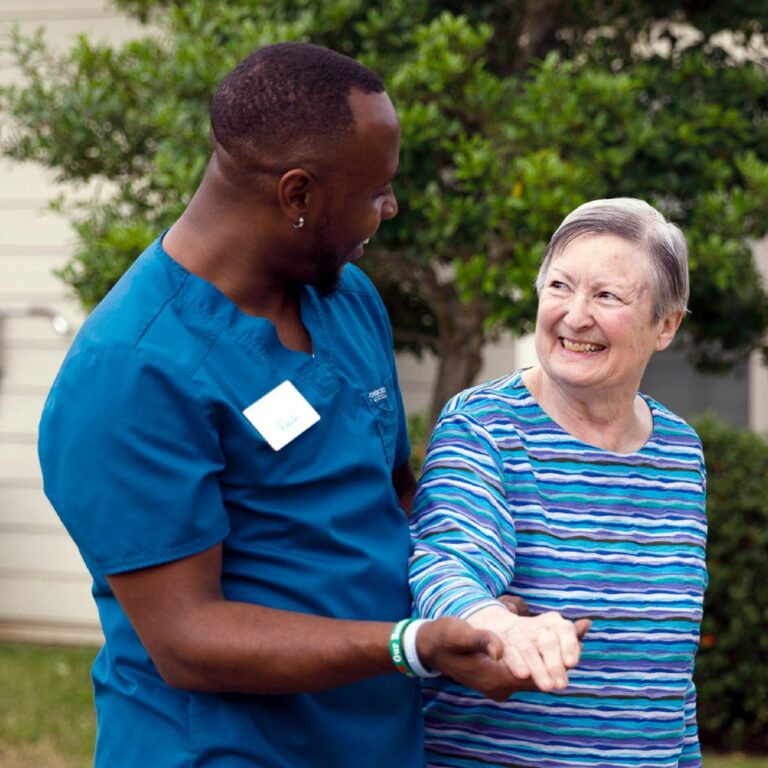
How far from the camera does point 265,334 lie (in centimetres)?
205

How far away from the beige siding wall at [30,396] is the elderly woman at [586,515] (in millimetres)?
5288

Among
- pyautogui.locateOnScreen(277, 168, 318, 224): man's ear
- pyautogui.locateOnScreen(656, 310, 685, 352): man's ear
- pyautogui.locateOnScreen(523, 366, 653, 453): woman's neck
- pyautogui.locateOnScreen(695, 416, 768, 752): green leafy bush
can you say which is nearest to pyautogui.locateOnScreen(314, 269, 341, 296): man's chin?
pyautogui.locateOnScreen(277, 168, 318, 224): man's ear

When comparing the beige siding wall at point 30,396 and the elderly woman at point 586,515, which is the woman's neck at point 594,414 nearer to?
the elderly woman at point 586,515

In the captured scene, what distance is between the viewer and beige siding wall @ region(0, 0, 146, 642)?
734 cm

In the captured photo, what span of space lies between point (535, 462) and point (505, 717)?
44 cm

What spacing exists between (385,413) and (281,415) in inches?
11.9

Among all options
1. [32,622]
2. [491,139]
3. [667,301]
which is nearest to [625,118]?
[491,139]

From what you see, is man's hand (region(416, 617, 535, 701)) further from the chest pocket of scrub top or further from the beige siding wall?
the beige siding wall

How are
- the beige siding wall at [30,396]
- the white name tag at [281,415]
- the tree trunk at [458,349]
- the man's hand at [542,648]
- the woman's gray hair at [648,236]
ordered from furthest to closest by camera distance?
the beige siding wall at [30,396]
the tree trunk at [458,349]
the woman's gray hair at [648,236]
the white name tag at [281,415]
the man's hand at [542,648]

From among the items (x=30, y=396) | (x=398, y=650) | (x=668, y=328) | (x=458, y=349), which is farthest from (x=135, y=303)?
(x=30, y=396)

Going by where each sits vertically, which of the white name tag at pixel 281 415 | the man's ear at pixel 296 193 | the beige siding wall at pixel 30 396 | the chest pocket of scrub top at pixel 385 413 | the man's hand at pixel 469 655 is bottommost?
the beige siding wall at pixel 30 396

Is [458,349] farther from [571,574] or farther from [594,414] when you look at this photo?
[571,574]

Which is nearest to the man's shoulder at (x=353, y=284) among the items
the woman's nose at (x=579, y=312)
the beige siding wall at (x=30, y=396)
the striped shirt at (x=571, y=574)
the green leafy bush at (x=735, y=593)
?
the striped shirt at (x=571, y=574)

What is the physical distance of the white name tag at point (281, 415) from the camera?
1.96 meters
